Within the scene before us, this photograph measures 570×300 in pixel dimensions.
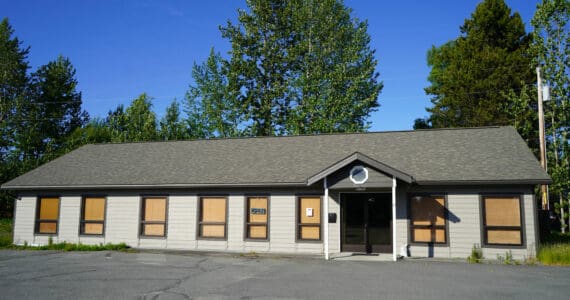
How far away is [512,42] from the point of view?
33375 mm

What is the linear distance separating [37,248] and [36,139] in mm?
28061

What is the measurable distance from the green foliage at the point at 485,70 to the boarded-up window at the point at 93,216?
80.2 feet

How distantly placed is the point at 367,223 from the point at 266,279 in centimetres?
623

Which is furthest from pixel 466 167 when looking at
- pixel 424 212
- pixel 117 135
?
pixel 117 135

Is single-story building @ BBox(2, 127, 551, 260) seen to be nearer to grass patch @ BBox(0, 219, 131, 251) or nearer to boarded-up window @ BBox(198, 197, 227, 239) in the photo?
boarded-up window @ BBox(198, 197, 227, 239)

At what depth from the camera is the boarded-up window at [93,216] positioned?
1920cm

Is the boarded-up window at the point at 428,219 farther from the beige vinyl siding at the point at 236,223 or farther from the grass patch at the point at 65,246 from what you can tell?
the grass patch at the point at 65,246

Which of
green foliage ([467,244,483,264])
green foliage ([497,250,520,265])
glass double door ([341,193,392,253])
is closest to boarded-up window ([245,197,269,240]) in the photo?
glass double door ([341,193,392,253])

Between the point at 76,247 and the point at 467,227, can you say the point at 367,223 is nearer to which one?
the point at 467,227

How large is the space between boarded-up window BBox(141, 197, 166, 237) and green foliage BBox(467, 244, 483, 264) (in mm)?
11357

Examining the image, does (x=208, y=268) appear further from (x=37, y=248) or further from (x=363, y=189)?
(x=37, y=248)

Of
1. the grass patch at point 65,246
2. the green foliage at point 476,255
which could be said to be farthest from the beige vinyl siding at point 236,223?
the green foliage at point 476,255

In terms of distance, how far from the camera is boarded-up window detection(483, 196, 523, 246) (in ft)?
49.1

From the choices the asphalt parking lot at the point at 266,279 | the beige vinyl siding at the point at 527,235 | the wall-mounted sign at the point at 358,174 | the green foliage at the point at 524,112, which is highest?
the green foliage at the point at 524,112
